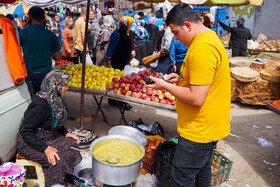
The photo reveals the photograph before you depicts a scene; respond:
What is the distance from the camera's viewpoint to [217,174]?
3230 mm

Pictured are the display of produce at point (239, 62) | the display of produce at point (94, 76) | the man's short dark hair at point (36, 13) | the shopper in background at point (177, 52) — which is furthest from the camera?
the display of produce at point (239, 62)

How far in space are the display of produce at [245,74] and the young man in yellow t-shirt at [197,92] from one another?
193 inches

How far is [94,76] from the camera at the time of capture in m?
4.62

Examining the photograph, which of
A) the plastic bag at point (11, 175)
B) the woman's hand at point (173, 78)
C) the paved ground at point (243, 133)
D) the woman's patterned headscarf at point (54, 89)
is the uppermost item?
the woman's hand at point (173, 78)

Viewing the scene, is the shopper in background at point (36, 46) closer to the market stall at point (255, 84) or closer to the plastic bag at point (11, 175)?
the plastic bag at point (11, 175)

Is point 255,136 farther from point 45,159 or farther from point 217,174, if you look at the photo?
point 45,159

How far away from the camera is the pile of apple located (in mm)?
3873

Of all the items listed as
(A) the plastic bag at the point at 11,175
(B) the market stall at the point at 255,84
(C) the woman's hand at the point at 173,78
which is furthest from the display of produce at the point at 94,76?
(B) the market stall at the point at 255,84

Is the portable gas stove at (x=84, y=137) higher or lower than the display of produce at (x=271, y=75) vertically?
lower

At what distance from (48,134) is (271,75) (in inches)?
242

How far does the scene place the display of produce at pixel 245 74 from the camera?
20.8ft

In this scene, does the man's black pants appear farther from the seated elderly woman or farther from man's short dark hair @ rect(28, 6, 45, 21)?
man's short dark hair @ rect(28, 6, 45, 21)

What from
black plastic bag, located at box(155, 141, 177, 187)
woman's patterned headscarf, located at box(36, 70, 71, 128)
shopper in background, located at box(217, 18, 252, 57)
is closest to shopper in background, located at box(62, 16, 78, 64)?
woman's patterned headscarf, located at box(36, 70, 71, 128)

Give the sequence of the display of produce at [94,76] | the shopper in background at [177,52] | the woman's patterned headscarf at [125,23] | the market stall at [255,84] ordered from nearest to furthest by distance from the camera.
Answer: the display of produce at [94,76] < the shopper in background at [177,52] < the woman's patterned headscarf at [125,23] < the market stall at [255,84]
